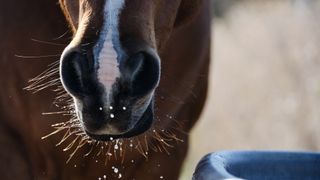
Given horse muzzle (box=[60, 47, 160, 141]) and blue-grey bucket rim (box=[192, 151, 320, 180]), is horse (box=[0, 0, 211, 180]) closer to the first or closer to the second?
horse muzzle (box=[60, 47, 160, 141])

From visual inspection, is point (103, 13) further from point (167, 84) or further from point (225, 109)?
point (225, 109)

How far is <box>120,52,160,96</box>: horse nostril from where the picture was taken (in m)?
3.46

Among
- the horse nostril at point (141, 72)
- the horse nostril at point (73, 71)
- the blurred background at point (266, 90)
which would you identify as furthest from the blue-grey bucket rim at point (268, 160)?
→ the blurred background at point (266, 90)

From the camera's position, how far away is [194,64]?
5.00m

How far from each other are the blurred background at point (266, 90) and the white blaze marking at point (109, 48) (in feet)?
15.6

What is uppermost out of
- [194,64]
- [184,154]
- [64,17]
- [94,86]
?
[94,86]

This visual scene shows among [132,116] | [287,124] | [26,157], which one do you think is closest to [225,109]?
[287,124]

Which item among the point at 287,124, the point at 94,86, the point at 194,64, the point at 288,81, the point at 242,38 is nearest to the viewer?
the point at 94,86

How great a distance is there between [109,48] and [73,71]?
14cm

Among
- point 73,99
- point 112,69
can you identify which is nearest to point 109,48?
point 112,69

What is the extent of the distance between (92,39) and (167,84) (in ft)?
4.27

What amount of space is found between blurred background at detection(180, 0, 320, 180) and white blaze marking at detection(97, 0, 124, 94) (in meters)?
4.74

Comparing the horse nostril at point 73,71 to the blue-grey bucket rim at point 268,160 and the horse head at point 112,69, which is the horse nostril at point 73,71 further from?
the blue-grey bucket rim at point 268,160

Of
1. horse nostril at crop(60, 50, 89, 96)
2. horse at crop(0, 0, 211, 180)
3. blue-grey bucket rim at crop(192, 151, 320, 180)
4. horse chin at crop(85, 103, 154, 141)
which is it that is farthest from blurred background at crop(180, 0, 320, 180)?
horse nostril at crop(60, 50, 89, 96)
